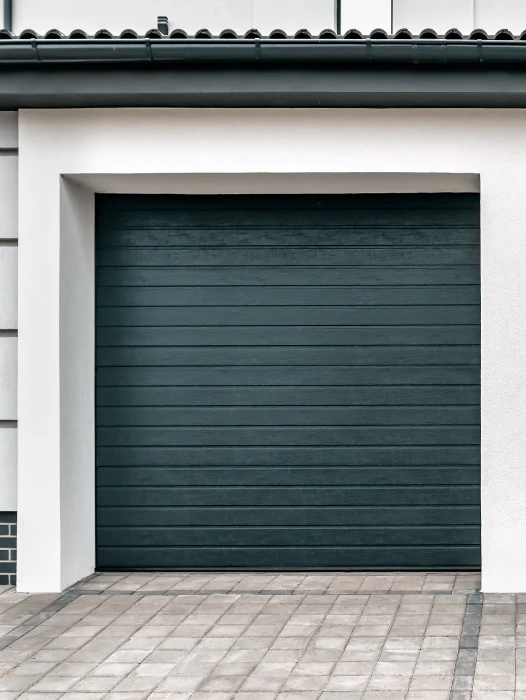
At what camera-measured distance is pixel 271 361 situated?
8.08 metres

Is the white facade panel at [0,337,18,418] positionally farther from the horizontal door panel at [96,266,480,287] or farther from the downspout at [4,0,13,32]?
the downspout at [4,0,13,32]

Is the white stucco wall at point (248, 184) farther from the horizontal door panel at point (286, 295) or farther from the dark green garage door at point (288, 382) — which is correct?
the horizontal door panel at point (286, 295)

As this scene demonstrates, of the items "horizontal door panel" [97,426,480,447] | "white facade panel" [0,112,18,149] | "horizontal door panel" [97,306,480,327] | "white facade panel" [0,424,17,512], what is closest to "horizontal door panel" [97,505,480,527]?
"horizontal door panel" [97,426,480,447]

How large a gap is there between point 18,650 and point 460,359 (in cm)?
395

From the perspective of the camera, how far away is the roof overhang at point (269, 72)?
668 centimetres

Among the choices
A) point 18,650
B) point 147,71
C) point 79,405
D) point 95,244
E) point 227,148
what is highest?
point 147,71

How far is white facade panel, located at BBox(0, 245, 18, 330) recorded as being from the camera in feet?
25.0

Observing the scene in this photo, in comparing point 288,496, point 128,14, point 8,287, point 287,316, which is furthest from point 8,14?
point 288,496

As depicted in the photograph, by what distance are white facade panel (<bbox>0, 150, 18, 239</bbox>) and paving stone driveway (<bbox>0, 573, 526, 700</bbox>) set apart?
2.70 m

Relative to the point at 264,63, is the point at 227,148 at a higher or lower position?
lower

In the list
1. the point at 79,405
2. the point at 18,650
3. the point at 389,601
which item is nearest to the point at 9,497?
the point at 79,405

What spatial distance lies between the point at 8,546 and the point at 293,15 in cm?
464

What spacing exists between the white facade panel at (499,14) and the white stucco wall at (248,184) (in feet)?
3.68

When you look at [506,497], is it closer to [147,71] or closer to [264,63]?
[264,63]
